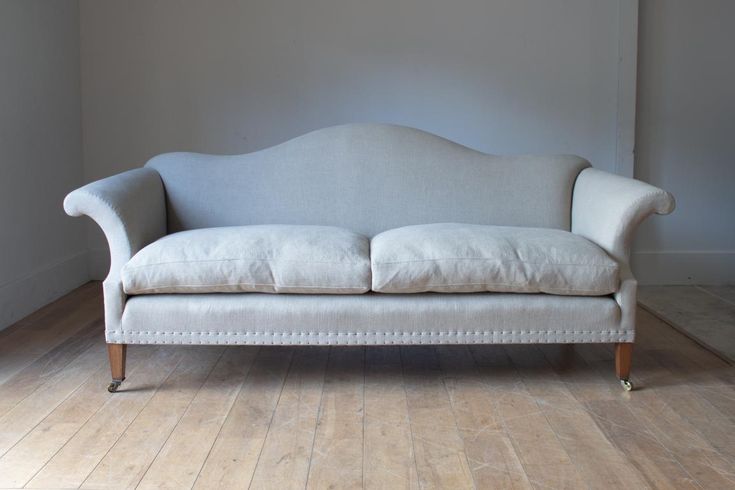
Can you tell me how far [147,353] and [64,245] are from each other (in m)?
1.35

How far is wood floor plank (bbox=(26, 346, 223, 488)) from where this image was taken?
6.89 feet

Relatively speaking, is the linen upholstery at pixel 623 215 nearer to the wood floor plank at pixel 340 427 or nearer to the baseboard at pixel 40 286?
the wood floor plank at pixel 340 427

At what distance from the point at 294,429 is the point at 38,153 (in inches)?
89.8

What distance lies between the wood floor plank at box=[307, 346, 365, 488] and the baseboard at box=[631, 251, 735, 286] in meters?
2.13

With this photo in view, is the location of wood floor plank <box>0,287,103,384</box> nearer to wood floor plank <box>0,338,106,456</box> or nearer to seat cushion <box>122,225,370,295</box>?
wood floor plank <box>0,338,106,456</box>

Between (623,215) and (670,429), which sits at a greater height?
(623,215)

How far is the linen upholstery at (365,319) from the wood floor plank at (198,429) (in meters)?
0.19

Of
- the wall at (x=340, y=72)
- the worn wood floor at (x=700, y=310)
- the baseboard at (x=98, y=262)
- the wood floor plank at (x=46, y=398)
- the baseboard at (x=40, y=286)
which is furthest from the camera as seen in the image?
the baseboard at (x=98, y=262)

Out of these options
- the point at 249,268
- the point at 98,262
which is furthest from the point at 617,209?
the point at 98,262

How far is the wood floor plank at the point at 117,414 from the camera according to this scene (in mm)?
2102

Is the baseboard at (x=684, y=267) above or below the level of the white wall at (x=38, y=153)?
below

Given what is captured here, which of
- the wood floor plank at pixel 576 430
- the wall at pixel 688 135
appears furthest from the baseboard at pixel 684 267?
the wood floor plank at pixel 576 430

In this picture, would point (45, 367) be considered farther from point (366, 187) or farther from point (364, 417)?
point (366, 187)

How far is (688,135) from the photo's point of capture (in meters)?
4.50
